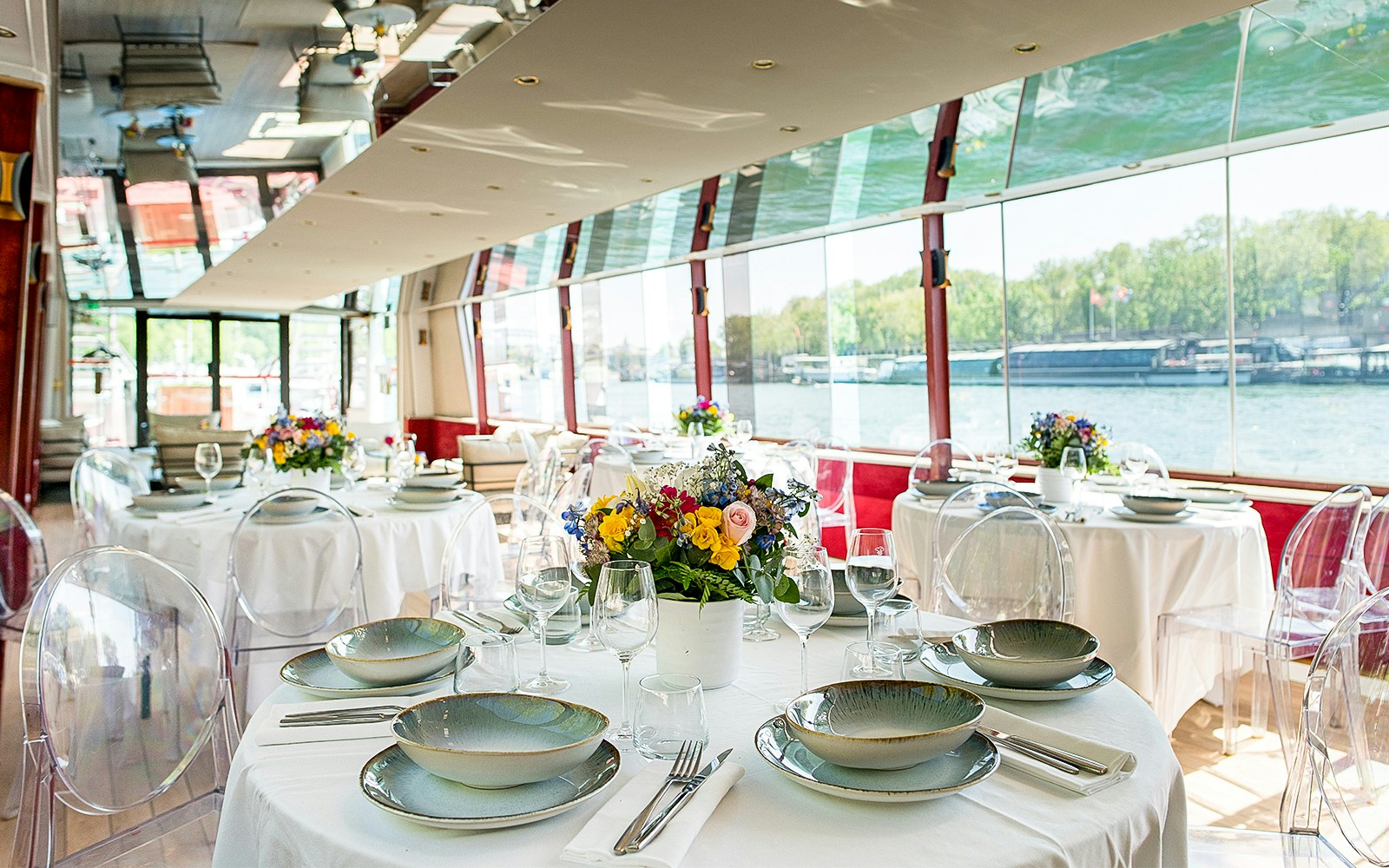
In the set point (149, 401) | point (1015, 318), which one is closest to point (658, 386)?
point (1015, 318)

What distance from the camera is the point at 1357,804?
1.65 metres

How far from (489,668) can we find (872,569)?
711 mm

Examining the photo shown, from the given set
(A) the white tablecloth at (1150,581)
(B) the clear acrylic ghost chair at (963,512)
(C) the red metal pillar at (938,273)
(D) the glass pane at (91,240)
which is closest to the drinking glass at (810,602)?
(B) the clear acrylic ghost chair at (963,512)

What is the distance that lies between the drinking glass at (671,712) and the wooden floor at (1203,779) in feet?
4.71

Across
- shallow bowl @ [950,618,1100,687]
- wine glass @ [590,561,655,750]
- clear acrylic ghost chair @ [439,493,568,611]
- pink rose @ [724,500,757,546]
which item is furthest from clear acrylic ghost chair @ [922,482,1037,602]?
wine glass @ [590,561,655,750]

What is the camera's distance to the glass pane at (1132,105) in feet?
16.7

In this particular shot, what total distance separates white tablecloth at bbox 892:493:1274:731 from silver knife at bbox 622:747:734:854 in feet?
8.57

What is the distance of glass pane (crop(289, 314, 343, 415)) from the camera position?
17047 millimetres

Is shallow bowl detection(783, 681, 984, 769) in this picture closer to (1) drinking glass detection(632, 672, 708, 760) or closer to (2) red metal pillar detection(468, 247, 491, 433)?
(1) drinking glass detection(632, 672, 708, 760)

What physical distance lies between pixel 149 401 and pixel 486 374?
19.8ft

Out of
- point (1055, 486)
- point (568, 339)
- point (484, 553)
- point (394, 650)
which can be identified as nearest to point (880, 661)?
point (394, 650)

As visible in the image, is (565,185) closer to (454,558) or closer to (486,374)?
(454,558)

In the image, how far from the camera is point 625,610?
4.72 feet

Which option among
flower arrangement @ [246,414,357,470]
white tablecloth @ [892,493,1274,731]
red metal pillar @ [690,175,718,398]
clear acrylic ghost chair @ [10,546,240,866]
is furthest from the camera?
red metal pillar @ [690,175,718,398]
